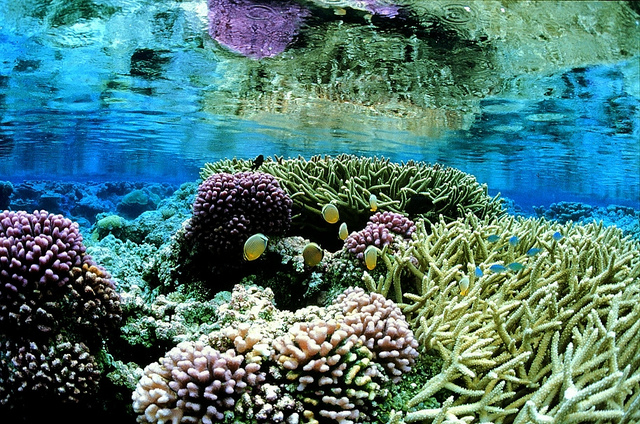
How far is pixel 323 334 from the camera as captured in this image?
283 cm

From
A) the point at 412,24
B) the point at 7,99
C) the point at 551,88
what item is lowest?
the point at 7,99

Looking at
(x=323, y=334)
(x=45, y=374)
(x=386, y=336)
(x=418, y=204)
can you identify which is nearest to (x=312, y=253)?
(x=386, y=336)

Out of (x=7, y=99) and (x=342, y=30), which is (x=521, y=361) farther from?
(x=7, y=99)

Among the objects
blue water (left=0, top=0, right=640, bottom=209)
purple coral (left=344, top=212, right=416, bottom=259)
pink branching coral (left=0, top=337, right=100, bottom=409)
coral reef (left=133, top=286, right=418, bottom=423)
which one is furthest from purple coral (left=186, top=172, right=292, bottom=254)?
blue water (left=0, top=0, right=640, bottom=209)

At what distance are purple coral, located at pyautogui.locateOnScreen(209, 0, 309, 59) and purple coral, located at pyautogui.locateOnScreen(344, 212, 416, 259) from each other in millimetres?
5862

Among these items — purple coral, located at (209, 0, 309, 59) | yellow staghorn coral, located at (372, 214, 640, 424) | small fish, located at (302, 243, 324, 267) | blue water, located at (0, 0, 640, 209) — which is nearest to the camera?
yellow staghorn coral, located at (372, 214, 640, 424)

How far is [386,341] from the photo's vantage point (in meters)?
3.11

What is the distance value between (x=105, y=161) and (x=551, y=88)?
129 feet

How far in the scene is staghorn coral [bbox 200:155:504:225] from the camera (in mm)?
6176

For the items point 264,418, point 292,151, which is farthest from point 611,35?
point 292,151

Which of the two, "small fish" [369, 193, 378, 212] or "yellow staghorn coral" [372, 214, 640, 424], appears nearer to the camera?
"yellow staghorn coral" [372, 214, 640, 424]

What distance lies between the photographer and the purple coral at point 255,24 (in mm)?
8609

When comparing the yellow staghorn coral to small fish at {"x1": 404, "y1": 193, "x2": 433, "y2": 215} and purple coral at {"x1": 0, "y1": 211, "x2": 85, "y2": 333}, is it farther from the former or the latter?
purple coral at {"x1": 0, "y1": 211, "x2": 85, "y2": 333}

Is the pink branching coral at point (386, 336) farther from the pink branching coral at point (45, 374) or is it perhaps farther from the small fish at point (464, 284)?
the pink branching coral at point (45, 374)
